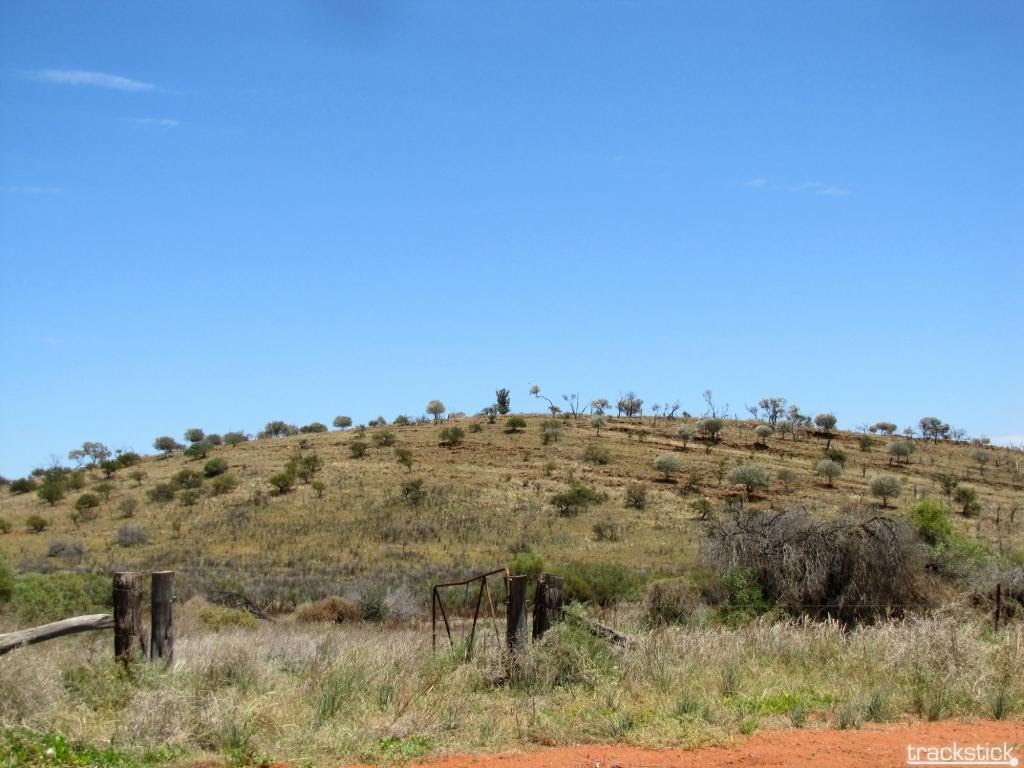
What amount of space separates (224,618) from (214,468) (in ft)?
138

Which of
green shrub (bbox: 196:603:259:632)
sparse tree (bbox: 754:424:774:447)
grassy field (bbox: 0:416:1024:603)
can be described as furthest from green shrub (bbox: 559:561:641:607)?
sparse tree (bbox: 754:424:774:447)

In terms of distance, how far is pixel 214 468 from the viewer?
6244 cm

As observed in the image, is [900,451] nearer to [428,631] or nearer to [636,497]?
[636,497]

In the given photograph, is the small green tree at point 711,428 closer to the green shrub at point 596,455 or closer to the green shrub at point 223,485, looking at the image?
the green shrub at point 596,455

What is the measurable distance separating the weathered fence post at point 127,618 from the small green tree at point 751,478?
48970 millimetres

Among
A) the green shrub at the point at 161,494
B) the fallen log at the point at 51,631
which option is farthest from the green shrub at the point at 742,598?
the green shrub at the point at 161,494

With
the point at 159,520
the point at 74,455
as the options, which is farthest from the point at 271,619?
the point at 74,455

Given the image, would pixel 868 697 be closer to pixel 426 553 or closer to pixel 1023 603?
pixel 1023 603

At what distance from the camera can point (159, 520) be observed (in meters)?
51.1

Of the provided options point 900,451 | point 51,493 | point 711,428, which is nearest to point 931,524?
point 900,451

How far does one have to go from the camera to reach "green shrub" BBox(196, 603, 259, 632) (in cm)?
2175

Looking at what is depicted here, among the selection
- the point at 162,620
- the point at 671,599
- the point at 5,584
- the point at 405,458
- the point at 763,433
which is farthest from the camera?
the point at 763,433

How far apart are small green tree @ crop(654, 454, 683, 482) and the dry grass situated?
49202 millimetres

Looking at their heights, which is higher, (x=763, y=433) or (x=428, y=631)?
(x=763, y=433)
